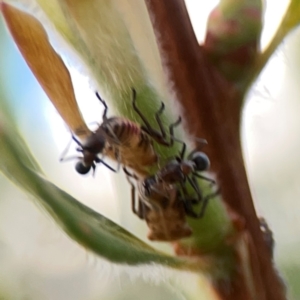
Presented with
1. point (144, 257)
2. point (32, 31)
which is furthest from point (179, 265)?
point (32, 31)

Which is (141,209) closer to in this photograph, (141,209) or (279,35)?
(141,209)

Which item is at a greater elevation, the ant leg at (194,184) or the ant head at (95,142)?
the ant head at (95,142)


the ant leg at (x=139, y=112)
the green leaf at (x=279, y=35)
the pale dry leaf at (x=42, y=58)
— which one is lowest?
the green leaf at (x=279, y=35)

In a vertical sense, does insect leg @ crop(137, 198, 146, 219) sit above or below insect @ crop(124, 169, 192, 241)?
below

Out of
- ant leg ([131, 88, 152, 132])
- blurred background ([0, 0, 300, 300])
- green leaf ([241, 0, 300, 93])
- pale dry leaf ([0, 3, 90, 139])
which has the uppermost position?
pale dry leaf ([0, 3, 90, 139])

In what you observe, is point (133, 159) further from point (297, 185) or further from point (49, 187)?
point (297, 185)

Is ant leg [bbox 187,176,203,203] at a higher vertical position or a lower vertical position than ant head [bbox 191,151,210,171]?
lower

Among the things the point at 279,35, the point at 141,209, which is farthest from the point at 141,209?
the point at 279,35
